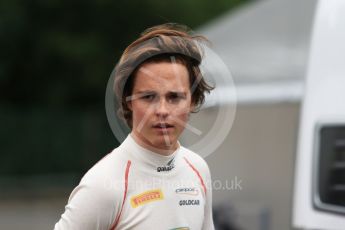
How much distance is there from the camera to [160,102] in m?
2.73

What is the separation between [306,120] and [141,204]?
8.07 feet

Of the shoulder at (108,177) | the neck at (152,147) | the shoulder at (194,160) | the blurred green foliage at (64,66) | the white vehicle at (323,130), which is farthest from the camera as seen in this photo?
the blurred green foliage at (64,66)

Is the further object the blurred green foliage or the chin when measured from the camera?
the blurred green foliage

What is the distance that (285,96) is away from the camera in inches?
411

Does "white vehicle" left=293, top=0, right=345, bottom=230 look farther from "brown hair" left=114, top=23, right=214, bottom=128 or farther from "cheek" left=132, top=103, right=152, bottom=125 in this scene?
"cheek" left=132, top=103, right=152, bottom=125

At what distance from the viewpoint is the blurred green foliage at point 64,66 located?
80.6 ft

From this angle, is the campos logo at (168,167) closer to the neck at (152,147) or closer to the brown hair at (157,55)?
the neck at (152,147)

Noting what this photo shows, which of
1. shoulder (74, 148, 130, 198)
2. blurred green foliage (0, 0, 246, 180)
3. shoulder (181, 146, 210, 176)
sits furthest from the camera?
blurred green foliage (0, 0, 246, 180)

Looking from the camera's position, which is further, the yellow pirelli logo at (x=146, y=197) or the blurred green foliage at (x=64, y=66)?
the blurred green foliage at (x=64, y=66)

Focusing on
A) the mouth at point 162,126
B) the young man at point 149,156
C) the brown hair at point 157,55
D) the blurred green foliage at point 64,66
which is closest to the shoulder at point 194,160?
the young man at point 149,156

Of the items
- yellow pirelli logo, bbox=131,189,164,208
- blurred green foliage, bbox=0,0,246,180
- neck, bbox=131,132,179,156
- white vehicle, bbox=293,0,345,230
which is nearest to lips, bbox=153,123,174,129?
neck, bbox=131,132,179,156

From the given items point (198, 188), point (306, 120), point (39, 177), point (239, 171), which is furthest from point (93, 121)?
point (198, 188)

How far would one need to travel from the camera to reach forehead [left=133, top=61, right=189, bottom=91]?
9.02 feet

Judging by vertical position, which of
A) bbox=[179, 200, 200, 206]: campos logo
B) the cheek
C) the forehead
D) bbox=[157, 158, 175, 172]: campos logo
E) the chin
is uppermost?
the forehead
